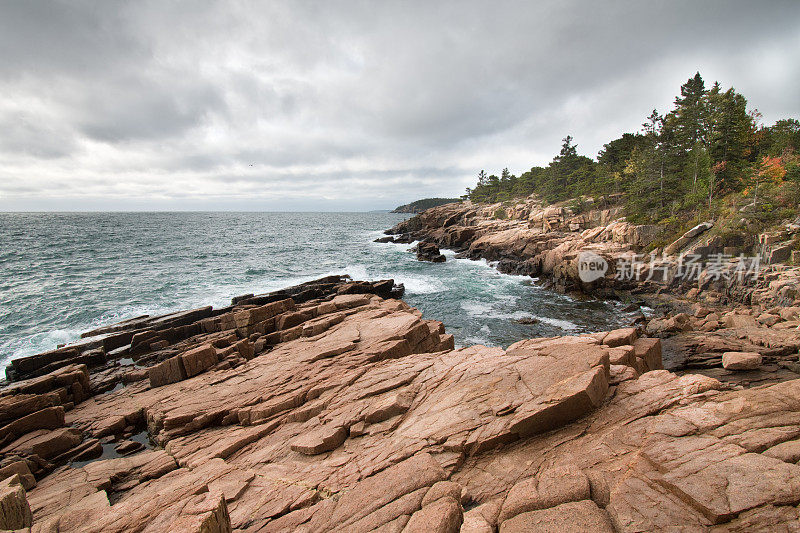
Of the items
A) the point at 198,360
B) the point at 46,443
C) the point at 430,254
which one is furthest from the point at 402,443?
the point at 430,254

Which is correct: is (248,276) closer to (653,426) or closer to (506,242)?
(506,242)

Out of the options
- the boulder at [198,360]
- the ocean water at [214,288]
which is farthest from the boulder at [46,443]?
the ocean water at [214,288]

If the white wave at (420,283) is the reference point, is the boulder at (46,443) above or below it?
below

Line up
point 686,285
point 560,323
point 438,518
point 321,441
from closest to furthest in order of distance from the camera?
point 438,518 < point 321,441 < point 560,323 < point 686,285

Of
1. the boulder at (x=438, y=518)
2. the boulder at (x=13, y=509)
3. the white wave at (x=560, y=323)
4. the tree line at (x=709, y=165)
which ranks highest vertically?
the tree line at (x=709, y=165)

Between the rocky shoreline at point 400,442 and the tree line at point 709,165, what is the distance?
1236 inches

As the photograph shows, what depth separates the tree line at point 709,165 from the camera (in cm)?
2898

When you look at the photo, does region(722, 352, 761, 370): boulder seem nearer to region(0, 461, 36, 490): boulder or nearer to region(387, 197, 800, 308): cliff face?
region(387, 197, 800, 308): cliff face

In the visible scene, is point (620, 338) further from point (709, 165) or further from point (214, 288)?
point (709, 165)

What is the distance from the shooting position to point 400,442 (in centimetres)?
774

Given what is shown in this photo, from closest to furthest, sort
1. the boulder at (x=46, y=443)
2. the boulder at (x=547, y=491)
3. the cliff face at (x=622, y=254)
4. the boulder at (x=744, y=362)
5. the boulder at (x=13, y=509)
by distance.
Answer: the boulder at (x=547, y=491)
the boulder at (x=13, y=509)
the boulder at (x=46, y=443)
the boulder at (x=744, y=362)
the cliff face at (x=622, y=254)

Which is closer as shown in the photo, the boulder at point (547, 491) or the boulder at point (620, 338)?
the boulder at point (547, 491)

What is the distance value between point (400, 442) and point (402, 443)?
0.09 meters

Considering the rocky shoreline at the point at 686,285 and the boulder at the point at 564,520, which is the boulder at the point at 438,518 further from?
the rocky shoreline at the point at 686,285
